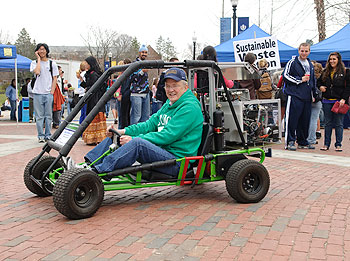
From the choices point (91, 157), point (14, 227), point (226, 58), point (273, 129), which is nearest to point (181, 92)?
point (91, 157)

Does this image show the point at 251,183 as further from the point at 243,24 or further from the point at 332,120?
the point at 243,24

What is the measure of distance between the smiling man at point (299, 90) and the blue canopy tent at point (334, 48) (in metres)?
4.53

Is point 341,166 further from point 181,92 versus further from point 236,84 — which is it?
point 181,92

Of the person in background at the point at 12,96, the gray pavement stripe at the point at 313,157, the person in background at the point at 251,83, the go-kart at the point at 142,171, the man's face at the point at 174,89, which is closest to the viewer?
the go-kart at the point at 142,171

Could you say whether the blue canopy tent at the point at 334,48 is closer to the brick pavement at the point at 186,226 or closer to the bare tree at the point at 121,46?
the brick pavement at the point at 186,226

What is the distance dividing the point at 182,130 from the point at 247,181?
951 mm

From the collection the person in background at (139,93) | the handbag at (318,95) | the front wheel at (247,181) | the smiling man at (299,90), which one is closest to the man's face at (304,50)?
the smiling man at (299,90)

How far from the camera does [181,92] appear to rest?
190 inches

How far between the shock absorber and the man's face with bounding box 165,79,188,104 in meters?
0.45

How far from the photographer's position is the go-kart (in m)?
4.18

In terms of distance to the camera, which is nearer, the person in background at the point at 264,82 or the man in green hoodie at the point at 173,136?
the man in green hoodie at the point at 173,136

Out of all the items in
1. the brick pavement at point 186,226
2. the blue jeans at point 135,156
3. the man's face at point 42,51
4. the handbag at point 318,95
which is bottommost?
the brick pavement at point 186,226

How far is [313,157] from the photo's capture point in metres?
8.29

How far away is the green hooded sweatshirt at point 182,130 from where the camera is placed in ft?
15.4
